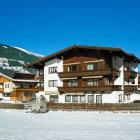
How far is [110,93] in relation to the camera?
56656 millimetres

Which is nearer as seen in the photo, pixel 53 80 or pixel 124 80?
pixel 124 80

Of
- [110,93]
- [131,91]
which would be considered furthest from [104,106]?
[131,91]

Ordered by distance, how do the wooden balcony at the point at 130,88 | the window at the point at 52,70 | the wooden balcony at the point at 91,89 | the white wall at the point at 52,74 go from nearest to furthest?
the wooden balcony at the point at 91,89, the wooden balcony at the point at 130,88, the white wall at the point at 52,74, the window at the point at 52,70

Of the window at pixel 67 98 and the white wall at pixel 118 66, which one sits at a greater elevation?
the white wall at pixel 118 66

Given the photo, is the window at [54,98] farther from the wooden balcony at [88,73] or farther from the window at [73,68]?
the window at [73,68]

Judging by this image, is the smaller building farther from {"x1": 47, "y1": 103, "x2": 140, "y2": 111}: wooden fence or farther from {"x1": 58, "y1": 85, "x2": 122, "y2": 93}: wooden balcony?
{"x1": 47, "y1": 103, "x2": 140, "y2": 111}: wooden fence

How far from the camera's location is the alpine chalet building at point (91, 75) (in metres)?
57.3

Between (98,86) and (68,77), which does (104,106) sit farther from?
(68,77)

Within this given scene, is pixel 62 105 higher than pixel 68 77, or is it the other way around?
pixel 68 77

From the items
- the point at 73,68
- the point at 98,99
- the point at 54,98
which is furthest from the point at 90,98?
the point at 54,98

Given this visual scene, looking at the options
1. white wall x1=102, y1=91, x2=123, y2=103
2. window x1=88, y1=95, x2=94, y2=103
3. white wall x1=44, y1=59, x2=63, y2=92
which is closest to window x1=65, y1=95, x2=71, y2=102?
white wall x1=44, y1=59, x2=63, y2=92

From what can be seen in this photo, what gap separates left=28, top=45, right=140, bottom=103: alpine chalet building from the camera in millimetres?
57344

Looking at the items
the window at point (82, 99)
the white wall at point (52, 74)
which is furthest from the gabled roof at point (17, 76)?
the window at point (82, 99)

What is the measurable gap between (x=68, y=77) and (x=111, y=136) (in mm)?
41172
